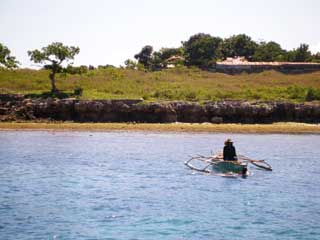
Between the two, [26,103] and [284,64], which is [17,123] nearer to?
[26,103]

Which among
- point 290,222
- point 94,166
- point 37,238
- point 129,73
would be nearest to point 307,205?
point 290,222

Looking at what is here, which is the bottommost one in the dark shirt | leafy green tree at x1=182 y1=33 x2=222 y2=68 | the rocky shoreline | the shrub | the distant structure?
the dark shirt

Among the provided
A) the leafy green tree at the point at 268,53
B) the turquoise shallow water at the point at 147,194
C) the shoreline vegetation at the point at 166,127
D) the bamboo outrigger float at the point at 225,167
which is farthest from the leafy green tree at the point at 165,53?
the bamboo outrigger float at the point at 225,167

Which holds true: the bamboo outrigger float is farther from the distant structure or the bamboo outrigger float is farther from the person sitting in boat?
the distant structure

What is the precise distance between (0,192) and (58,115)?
34.0 m

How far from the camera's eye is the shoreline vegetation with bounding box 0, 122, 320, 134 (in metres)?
55.9

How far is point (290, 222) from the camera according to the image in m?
21.9

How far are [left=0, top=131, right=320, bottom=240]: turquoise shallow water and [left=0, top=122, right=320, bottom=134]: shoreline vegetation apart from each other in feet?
29.0

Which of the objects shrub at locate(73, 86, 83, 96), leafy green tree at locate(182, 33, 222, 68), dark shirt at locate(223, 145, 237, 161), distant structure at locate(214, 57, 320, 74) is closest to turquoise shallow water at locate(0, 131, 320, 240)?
dark shirt at locate(223, 145, 237, 161)

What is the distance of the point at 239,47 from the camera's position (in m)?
113

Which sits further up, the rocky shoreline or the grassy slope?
the grassy slope

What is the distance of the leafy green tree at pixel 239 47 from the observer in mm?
112062

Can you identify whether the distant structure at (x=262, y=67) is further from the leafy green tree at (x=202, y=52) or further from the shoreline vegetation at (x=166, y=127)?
the shoreline vegetation at (x=166, y=127)

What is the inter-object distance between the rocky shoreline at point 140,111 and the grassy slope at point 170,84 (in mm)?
3718
